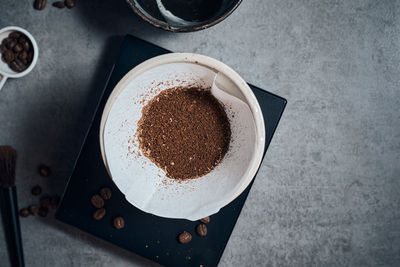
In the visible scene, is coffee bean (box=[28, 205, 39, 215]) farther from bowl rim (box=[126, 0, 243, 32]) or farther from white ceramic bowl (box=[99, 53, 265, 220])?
bowl rim (box=[126, 0, 243, 32])

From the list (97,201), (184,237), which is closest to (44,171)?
(97,201)

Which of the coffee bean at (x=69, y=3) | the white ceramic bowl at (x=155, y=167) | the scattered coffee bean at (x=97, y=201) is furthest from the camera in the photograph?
the coffee bean at (x=69, y=3)

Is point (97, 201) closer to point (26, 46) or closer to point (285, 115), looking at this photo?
point (26, 46)

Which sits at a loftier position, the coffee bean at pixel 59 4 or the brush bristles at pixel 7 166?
the coffee bean at pixel 59 4

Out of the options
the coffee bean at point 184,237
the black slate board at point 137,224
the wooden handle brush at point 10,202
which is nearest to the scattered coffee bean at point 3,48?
the wooden handle brush at point 10,202

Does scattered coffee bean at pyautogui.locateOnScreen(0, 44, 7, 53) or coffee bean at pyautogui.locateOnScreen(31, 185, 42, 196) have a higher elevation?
scattered coffee bean at pyautogui.locateOnScreen(0, 44, 7, 53)

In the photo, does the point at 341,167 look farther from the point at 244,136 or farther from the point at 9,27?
the point at 9,27

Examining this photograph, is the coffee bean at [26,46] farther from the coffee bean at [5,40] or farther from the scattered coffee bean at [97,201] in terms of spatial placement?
the scattered coffee bean at [97,201]

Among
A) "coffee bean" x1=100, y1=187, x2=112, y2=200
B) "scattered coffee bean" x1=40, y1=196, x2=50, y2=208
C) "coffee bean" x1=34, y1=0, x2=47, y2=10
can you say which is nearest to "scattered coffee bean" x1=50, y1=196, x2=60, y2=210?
"scattered coffee bean" x1=40, y1=196, x2=50, y2=208
